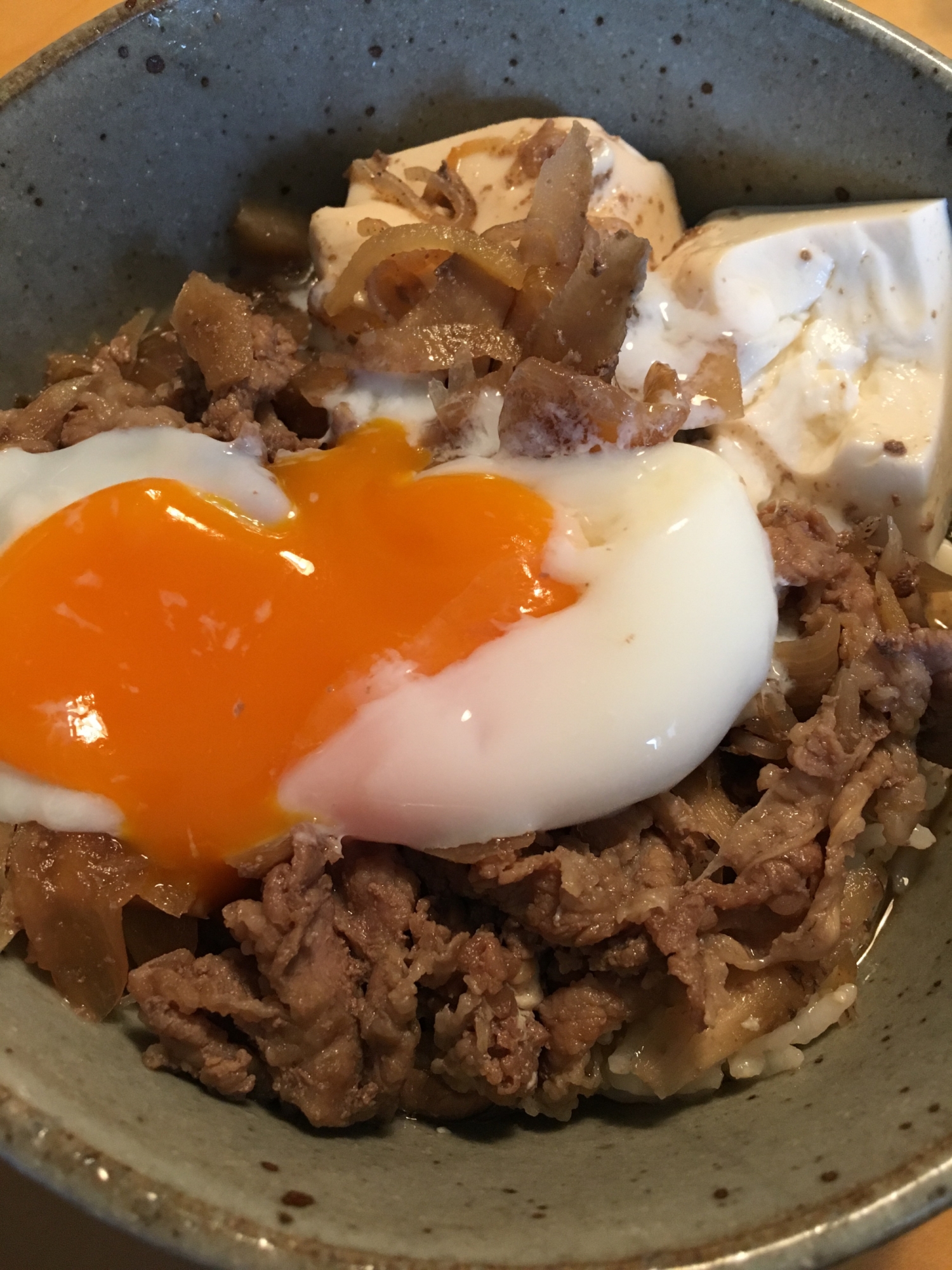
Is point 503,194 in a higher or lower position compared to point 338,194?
lower

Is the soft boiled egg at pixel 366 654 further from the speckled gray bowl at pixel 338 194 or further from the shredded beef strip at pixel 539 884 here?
the speckled gray bowl at pixel 338 194

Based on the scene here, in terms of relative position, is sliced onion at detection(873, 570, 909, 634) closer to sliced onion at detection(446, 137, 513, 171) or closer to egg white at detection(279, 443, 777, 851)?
egg white at detection(279, 443, 777, 851)

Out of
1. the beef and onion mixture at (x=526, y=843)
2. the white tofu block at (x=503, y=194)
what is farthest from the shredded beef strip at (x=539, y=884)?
the white tofu block at (x=503, y=194)

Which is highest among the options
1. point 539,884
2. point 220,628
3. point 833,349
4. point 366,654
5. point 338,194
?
point 338,194

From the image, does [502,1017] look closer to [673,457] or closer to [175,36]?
[673,457]

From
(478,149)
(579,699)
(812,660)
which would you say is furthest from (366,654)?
(478,149)

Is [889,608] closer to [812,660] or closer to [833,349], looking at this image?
[812,660]

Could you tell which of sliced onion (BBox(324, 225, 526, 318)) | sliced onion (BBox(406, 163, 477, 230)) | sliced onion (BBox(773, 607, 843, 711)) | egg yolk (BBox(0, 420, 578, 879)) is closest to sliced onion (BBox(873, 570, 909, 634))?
sliced onion (BBox(773, 607, 843, 711))
